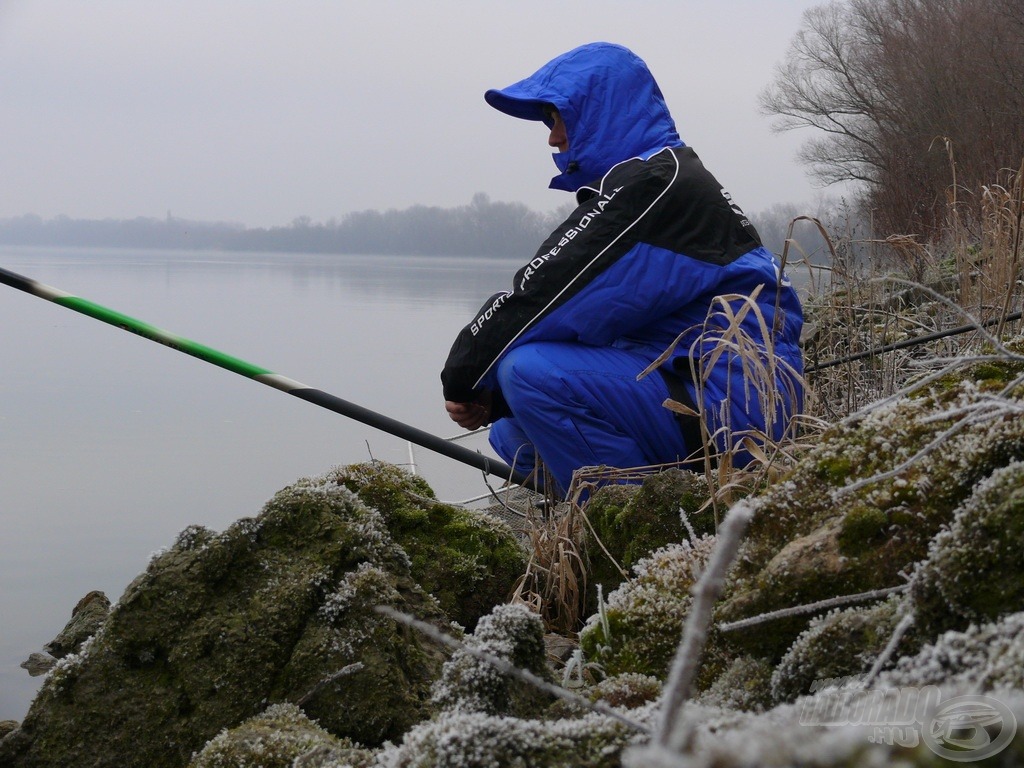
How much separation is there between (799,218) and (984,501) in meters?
1.64

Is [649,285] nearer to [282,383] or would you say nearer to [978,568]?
[282,383]

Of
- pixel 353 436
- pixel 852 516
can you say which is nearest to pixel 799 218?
pixel 852 516

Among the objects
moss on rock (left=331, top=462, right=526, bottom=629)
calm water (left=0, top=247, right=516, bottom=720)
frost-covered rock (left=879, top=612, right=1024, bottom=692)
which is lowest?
calm water (left=0, top=247, right=516, bottom=720)

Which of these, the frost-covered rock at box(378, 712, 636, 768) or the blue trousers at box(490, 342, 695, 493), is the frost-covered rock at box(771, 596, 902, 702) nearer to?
the frost-covered rock at box(378, 712, 636, 768)

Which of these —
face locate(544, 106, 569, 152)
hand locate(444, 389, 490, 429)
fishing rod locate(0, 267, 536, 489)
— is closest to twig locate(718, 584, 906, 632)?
fishing rod locate(0, 267, 536, 489)

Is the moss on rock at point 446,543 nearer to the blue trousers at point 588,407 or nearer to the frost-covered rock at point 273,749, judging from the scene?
the blue trousers at point 588,407

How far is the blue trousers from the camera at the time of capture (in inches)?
134

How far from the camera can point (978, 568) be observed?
109 cm

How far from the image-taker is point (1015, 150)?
1480cm

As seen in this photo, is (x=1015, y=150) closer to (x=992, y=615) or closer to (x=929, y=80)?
(x=929, y=80)

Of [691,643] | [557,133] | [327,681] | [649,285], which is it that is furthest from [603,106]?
[691,643]

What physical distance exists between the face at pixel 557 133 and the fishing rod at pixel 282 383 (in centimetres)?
124

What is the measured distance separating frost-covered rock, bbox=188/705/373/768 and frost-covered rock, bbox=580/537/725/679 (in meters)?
0.46

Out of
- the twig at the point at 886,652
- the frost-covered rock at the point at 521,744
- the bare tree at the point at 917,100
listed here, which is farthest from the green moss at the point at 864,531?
the bare tree at the point at 917,100
